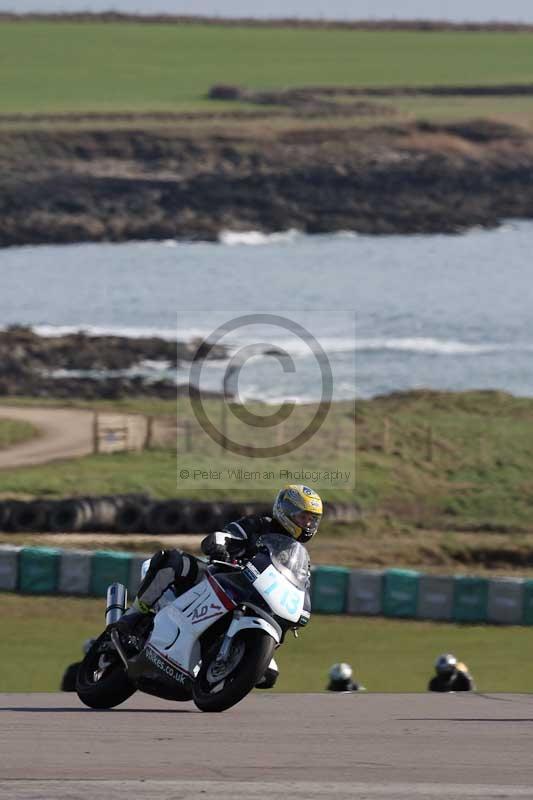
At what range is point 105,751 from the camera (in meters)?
9.84

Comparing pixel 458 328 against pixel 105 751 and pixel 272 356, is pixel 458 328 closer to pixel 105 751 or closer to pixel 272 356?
pixel 272 356

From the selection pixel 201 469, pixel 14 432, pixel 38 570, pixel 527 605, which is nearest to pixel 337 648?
pixel 527 605

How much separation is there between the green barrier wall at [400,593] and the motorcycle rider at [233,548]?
11.6 meters

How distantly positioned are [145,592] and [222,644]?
839mm

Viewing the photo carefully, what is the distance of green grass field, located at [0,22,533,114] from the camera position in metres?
114

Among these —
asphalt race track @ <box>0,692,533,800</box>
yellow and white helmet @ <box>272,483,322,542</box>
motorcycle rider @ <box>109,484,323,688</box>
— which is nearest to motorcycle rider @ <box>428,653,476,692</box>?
asphalt race track @ <box>0,692,533,800</box>

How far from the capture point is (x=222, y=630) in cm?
1104

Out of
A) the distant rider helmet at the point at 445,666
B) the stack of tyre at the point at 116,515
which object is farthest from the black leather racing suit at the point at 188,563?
the stack of tyre at the point at 116,515

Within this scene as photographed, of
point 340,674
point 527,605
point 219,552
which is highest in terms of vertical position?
point 219,552

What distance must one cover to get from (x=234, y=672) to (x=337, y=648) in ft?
34.3

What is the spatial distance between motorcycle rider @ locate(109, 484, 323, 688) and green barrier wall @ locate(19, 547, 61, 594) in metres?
12.4

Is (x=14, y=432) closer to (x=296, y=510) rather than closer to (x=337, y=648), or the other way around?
(x=337, y=648)

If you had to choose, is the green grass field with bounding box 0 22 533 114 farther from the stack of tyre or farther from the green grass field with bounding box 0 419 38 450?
the stack of tyre

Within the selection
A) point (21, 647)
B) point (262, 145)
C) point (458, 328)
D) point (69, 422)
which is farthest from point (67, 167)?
point (21, 647)
